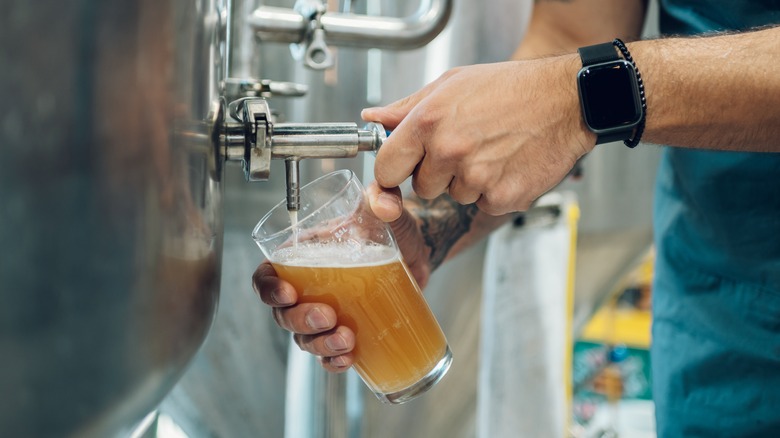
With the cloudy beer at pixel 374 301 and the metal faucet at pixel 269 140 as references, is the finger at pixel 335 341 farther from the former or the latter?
the metal faucet at pixel 269 140

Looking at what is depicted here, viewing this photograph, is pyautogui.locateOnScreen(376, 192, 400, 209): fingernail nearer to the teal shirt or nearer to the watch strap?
the watch strap

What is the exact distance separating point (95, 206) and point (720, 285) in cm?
65

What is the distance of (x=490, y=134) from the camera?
0.58 metres

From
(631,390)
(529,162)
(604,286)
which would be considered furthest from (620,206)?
(631,390)

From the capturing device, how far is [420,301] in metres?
0.61

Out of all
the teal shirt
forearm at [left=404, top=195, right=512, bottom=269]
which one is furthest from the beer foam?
the teal shirt

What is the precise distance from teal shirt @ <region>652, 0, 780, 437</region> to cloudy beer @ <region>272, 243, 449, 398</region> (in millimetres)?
351

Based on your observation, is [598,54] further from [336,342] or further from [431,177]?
[336,342]

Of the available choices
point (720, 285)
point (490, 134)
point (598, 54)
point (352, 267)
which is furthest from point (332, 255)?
point (720, 285)

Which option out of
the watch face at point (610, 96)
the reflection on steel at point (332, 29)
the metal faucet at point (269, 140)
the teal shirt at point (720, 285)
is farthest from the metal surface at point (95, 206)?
the teal shirt at point (720, 285)

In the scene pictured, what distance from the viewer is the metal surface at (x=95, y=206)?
344 millimetres

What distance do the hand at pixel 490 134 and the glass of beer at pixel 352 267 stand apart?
38 millimetres

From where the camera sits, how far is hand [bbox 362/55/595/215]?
56 cm

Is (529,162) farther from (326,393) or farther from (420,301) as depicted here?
(326,393)
